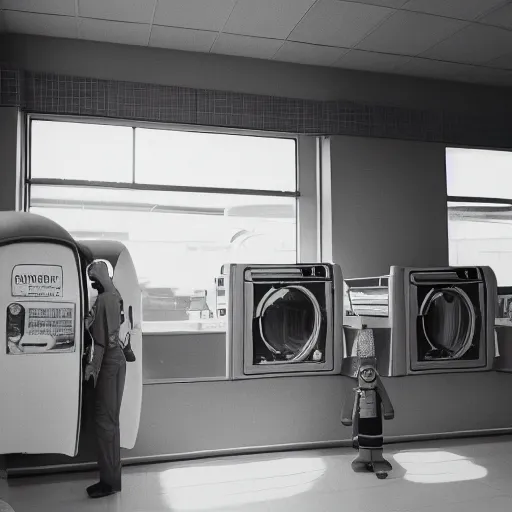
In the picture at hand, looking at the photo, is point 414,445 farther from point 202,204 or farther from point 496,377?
point 202,204

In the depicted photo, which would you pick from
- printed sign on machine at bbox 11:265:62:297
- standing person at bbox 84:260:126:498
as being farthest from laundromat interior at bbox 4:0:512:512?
standing person at bbox 84:260:126:498

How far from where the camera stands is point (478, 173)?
5402 mm

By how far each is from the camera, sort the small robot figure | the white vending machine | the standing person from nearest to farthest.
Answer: the white vending machine < the standing person < the small robot figure

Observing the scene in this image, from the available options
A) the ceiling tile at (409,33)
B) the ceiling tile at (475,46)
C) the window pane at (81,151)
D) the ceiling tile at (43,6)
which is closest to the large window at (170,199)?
the window pane at (81,151)

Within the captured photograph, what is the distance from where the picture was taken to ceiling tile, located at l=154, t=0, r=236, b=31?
393 cm

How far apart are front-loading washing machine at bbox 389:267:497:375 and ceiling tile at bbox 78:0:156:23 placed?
2401mm

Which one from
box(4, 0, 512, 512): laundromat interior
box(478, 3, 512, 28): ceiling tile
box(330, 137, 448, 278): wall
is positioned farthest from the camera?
box(330, 137, 448, 278): wall

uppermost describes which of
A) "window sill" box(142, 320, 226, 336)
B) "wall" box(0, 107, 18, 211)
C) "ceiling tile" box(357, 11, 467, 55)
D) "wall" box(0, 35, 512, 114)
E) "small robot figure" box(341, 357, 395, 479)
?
"ceiling tile" box(357, 11, 467, 55)

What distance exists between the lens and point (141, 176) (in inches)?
182

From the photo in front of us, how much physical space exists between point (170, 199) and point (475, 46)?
103 inches

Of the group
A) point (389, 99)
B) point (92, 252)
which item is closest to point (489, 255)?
point (389, 99)

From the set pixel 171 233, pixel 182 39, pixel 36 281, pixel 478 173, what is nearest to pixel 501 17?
pixel 478 173

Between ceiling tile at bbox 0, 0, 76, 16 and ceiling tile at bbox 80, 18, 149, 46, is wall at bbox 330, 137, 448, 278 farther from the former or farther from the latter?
ceiling tile at bbox 0, 0, 76, 16

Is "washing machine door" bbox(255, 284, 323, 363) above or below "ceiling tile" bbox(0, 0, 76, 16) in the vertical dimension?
below
